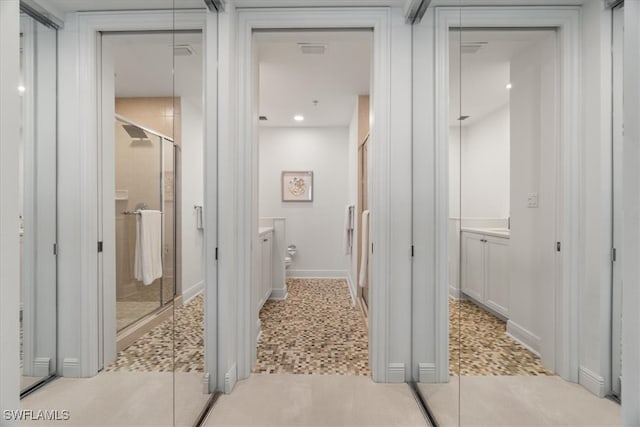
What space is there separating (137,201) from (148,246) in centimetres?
16

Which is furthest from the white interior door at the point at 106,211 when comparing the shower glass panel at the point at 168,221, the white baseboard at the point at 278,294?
the white baseboard at the point at 278,294

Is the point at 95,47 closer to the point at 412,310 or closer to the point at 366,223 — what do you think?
the point at 412,310

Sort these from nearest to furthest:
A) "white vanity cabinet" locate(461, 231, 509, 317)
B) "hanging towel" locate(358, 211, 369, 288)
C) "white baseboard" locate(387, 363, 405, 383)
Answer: "white vanity cabinet" locate(461, 231, 509, 317)
"white baseboard" locate(387, 363, 405, 383)
"hanging towel" locate(358, 211, 369, 288)

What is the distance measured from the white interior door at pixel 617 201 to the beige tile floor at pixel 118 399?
1120 millimetres

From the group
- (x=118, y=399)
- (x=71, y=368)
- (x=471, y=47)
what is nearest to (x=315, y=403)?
(x=118, y=399)

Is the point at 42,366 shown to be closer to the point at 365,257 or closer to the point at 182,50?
the point at 182,50

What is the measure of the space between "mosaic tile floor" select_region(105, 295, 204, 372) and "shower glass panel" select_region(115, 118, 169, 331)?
10cm

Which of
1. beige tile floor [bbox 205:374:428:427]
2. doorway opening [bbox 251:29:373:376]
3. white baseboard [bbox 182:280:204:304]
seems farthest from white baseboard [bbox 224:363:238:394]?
white baseboard [bbox 182:280:204:304]

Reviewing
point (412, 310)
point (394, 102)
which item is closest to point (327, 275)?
point (412, 310)

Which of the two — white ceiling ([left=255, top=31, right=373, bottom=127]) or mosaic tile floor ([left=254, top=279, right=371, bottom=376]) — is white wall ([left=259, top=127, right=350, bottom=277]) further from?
mosaic tile floor ([left=254, top=279, right=371, bottom=376])

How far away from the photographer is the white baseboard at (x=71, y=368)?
66 centimetres

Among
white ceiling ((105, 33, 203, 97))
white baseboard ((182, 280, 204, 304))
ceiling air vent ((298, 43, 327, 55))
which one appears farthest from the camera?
ceiling air vent ((298, 43, 327, 55))

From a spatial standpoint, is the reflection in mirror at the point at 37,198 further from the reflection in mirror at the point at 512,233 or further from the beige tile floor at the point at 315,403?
the beige tile floor at the point at 315,403

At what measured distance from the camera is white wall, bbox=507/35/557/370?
765 millimetres
